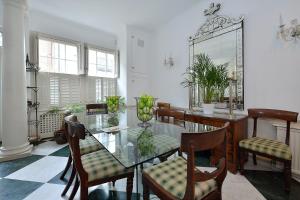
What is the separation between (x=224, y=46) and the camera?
274 cm

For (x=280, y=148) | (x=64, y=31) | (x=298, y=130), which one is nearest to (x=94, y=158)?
(x=280, y=148)

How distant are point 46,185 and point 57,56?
9.69 feet

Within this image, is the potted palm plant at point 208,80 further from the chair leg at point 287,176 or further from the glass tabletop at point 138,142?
the chair leg at point 287,176

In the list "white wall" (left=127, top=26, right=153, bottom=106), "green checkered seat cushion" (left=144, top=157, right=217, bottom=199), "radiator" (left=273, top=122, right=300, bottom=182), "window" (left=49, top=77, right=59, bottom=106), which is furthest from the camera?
"white wall" (left=127, top=26, right=153, bottom=106)

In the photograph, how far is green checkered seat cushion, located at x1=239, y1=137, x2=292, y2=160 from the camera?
65.7 inches

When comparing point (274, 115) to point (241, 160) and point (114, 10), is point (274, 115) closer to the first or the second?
point (241, 160)

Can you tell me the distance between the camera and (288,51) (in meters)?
2.09

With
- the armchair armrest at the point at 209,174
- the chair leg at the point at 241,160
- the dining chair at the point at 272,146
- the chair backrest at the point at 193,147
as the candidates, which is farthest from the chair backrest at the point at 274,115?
the chair backrest at the point at 193,147

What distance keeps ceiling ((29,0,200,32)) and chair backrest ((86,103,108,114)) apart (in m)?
2.06

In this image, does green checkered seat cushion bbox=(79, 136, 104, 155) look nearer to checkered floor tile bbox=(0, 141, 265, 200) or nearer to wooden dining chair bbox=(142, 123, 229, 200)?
checkered floor tile bbox=(0, 141, 265, 200)

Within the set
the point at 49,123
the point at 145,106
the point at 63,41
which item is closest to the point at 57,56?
the point at 63,41

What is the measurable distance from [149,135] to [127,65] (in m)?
3.03

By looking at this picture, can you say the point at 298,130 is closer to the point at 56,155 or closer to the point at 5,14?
the point at 56,155

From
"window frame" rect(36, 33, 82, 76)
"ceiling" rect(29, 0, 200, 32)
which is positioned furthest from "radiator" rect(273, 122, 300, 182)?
"window frame" rect(36, 33, 82, 76)
